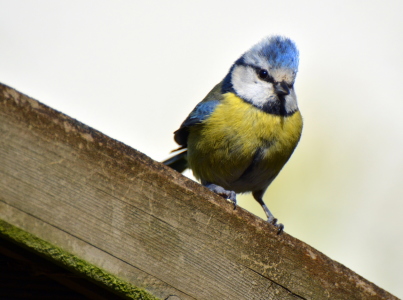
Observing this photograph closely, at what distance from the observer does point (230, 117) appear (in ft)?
10.3

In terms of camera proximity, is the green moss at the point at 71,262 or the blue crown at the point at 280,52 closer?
the green moss at the point at 71,262

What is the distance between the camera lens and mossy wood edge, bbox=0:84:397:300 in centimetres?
151

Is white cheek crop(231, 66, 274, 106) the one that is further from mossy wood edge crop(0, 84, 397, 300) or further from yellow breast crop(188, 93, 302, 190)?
mossy wood edge crop(0, 84, 397, 300)

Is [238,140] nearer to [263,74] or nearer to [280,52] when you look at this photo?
[263,74]

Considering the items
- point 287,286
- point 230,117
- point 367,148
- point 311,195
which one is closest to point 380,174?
A: point 367,148

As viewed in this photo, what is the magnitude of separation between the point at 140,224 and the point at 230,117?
158 cm

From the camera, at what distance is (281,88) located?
10.7 feet

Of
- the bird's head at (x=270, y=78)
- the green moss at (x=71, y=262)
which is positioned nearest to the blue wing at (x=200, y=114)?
the bird's head at (x=270, y=78)

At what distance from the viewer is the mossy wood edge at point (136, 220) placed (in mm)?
1513

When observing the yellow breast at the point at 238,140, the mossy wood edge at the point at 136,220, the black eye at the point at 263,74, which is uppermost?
the black eye at the point at 263,74

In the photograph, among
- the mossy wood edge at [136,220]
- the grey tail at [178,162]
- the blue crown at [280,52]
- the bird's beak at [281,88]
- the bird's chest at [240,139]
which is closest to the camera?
the mossy wood edge at [136,220]

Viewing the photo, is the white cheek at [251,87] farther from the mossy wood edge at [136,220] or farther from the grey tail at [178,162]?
the mossy wood edge at [136,220]

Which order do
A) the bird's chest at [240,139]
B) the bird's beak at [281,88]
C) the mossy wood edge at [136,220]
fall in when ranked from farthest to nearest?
the bird's beak at [281,88], the bird's chest at [240,139], the mossy wood edge at [136,220]

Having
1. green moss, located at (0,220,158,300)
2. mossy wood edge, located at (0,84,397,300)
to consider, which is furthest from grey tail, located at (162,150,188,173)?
green moss, located at (0,220,158,300)
